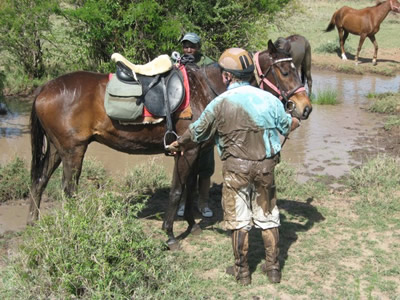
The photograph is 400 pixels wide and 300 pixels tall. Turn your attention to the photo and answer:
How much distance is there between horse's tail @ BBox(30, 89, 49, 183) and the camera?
533 centimetres

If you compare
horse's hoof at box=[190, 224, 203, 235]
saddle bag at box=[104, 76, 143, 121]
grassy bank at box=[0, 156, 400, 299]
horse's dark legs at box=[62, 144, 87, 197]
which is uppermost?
saddle bag at box=[104, 76, 143, 121]

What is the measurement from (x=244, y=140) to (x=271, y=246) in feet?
3.20

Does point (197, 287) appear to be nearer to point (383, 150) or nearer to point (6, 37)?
Answer: point (383, 150)

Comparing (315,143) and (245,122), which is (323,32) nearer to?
(315,143)

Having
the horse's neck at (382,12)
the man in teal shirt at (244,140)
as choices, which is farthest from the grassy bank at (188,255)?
the horse's neck at (382,12)

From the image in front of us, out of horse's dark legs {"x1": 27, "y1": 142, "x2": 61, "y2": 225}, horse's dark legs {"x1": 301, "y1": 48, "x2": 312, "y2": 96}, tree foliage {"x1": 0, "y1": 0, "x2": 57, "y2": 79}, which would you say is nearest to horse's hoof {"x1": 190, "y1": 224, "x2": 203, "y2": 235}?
horse's dark legs {"x1": 27, "y1": 142, "x2": 61, "y2": 225}

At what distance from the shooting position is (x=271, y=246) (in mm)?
4246

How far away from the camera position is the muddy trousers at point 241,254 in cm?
414

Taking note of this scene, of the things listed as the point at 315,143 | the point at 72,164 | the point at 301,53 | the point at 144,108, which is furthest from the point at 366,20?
the point at 72,164

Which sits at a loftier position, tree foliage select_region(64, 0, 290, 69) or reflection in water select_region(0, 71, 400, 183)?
tree foliage select_region(64, 0, 290, 69)

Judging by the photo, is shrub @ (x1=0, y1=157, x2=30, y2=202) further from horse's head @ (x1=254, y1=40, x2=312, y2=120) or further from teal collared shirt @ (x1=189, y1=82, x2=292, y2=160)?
horse's head @ (x1=254, y1=40, x2=312, y2=120)

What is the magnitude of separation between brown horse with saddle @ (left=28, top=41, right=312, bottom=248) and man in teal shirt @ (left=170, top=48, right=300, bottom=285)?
743 millimetres

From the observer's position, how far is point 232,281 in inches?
172

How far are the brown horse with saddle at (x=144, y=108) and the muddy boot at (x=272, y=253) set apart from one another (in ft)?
3.65
